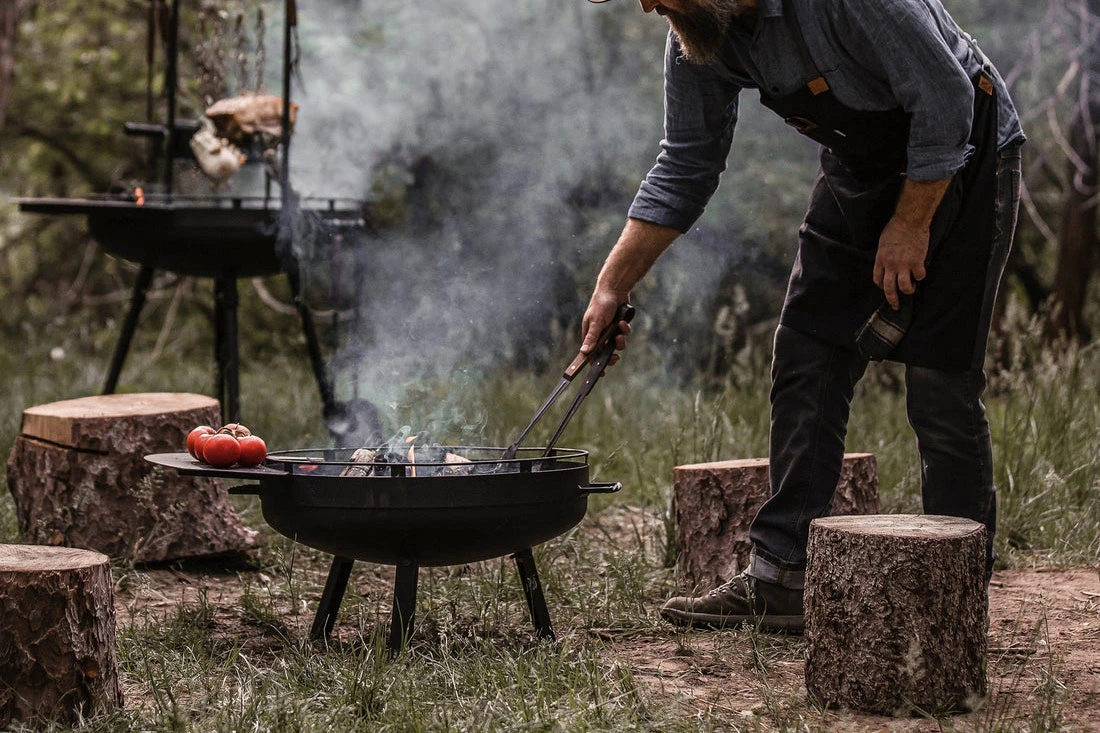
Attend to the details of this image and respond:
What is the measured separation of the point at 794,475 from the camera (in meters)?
3.28

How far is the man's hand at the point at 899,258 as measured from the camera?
2906 mm

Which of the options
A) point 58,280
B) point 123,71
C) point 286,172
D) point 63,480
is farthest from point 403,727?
point 58,280

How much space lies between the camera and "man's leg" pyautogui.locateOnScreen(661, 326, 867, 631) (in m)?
3.26

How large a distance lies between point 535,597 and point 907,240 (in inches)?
51.6

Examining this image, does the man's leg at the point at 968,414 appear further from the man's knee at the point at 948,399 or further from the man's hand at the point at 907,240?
the man's hand at the point at 907,240

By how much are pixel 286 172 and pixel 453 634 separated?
7.71ft

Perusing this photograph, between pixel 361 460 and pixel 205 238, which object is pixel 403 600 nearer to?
pixel 361 460

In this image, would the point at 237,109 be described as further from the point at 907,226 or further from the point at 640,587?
the point at 907,226

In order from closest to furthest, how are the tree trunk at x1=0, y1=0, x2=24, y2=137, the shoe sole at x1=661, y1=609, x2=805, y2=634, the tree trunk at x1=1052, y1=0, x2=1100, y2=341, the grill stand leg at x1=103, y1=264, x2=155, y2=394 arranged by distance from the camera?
the shoe sole at x1=661, y1=609, x2=805, y2=634
the grill stand leg at x1=103, y1=264, x2=155, y2=394
the tree trunk at x1=0, y1=0, x2=24, y2=137
the tree trunk at x1=1052, y1=0, x2=1100, y2=341

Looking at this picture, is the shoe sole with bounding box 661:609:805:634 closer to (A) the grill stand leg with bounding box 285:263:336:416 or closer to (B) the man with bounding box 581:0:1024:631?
(B) the man with bounding box 581:0:1024:631

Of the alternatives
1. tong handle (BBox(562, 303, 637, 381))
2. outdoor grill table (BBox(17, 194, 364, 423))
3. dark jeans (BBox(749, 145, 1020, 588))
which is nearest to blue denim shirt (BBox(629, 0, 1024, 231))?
dark jeans (BBox(749, 145, 1020, 588))

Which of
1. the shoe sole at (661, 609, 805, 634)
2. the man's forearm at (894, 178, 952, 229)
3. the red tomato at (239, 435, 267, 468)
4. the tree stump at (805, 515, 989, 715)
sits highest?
the man's forearm at (894, 178, 952, 229)

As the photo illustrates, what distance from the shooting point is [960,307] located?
2990 millimetres

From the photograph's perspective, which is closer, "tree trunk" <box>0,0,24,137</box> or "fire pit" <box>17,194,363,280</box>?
"fire pit" <box>17,194,363,280</box>
